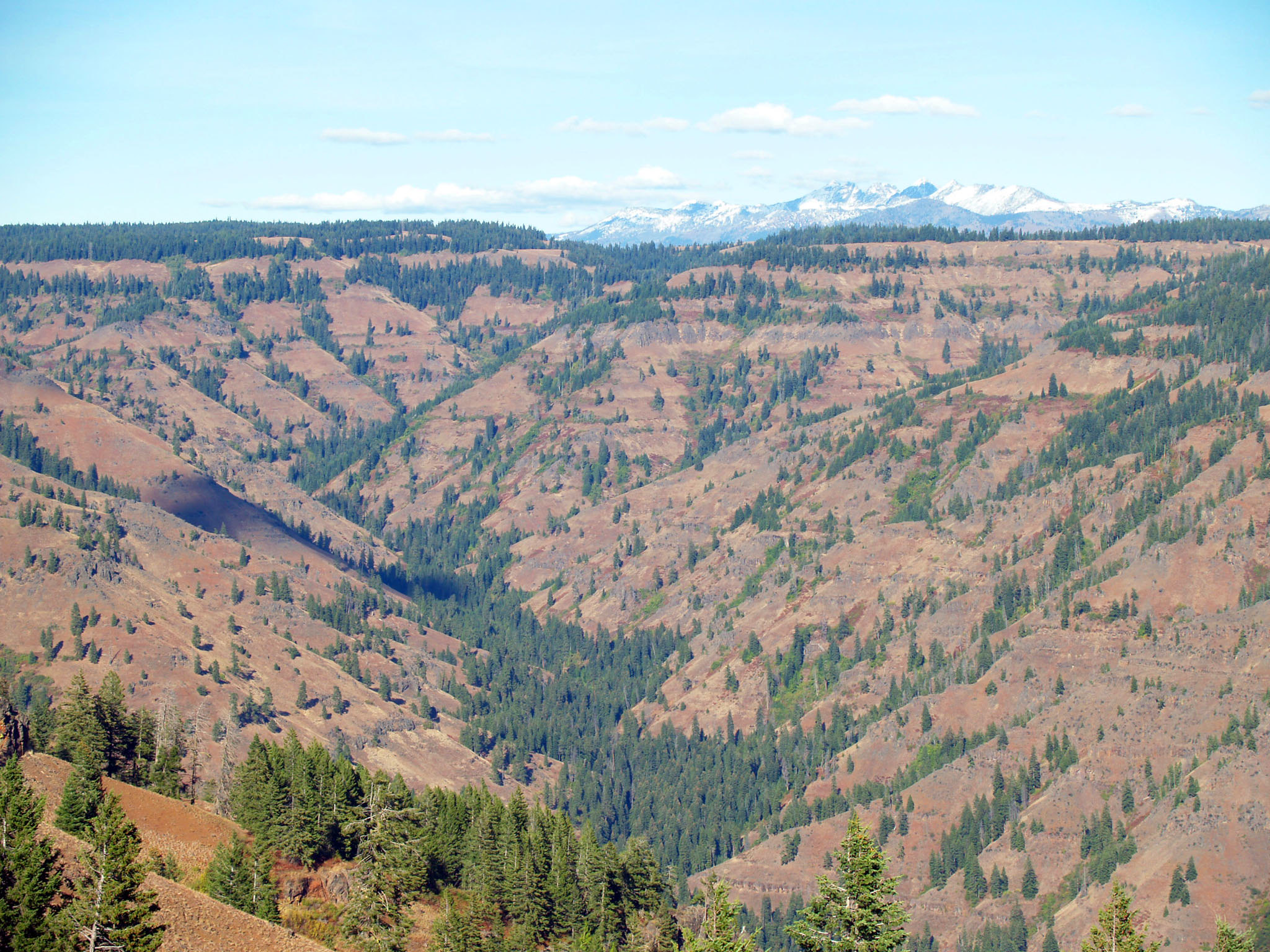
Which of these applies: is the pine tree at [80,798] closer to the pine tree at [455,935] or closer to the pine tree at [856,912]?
the pine tree at [455,935]

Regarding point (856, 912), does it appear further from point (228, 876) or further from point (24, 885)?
point (228, 876)

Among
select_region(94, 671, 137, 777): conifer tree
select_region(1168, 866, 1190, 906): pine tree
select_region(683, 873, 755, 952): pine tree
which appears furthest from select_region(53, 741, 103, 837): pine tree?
select_region(1168, 866, 1190, 906): pine tree

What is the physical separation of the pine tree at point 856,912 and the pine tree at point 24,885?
35.9 meters

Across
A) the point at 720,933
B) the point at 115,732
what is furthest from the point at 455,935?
the point at 115,732

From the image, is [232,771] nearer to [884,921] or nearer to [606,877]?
[606,877]

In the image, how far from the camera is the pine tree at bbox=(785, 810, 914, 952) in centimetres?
6738

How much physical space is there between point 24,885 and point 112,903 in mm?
6032

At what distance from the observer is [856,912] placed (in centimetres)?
6738

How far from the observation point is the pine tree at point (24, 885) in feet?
200

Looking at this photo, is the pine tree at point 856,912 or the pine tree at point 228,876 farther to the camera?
the pine tree at point 228,876

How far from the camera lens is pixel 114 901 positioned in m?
59.7

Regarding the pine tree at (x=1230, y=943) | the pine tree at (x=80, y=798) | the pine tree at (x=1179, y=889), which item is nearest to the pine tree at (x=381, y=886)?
the pine tree at (x=80, y=798)

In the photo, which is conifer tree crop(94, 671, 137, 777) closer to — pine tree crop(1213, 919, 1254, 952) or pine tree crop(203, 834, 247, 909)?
pine tree crop(203, 834, 247, 909)

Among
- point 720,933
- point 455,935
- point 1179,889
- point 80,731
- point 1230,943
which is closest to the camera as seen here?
point 720,933
